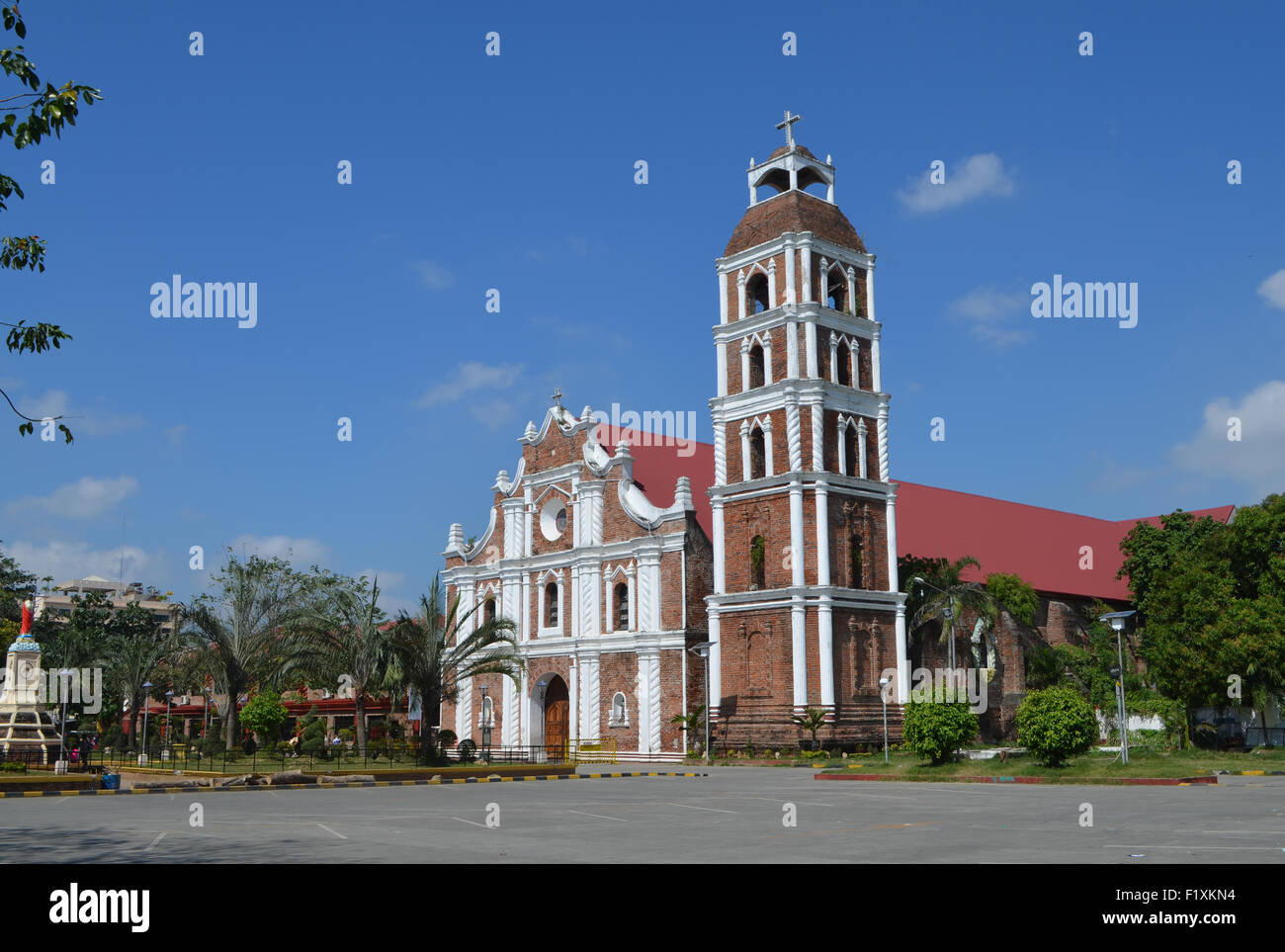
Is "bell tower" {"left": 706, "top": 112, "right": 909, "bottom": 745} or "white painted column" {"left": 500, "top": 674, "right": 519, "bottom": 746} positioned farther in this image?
"white painted column" {"left": 500, "top": 674, "right": 519, "bottom": 746}

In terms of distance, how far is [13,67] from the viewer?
10078 millimetres

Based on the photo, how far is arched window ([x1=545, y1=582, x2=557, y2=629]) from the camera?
5012 centimetres

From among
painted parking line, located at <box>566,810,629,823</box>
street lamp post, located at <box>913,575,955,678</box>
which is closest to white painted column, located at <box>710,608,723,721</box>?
street lamp post, located at <box>913,575,955,678</box>

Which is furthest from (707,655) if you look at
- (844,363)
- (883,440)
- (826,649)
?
(844,363)

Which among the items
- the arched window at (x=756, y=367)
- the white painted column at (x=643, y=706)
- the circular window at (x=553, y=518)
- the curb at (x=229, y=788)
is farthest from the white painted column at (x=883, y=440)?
the curb at (x=229, y=788)

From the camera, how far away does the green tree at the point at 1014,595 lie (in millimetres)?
49625

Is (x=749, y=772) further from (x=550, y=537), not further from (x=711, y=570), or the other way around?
(x=550, y=537)

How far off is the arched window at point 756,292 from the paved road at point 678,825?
23670mm

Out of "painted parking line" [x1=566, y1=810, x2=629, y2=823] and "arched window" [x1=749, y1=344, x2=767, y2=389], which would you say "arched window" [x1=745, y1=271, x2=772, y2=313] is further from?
"painted parking line" [x1=566, y1=810, x2=629, y2=823]

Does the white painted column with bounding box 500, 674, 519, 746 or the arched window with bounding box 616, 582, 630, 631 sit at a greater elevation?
the arched window with bounding box 616, 582, 630, 631

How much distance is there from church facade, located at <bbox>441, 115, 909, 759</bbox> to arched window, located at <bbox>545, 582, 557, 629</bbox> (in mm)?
95
